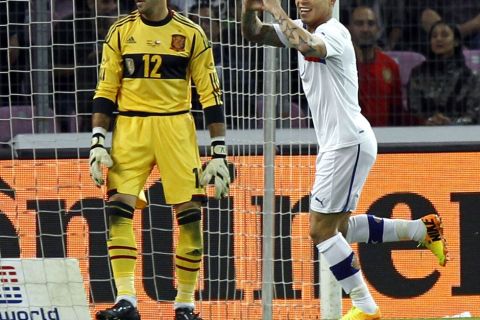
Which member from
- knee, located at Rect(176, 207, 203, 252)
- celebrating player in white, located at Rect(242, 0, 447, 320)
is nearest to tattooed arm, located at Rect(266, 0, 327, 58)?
celebrating player in white, located at Rect(242, 0, 447, 320)

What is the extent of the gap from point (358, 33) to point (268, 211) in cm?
225

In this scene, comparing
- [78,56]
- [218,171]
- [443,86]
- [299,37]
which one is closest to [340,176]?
[218,171]

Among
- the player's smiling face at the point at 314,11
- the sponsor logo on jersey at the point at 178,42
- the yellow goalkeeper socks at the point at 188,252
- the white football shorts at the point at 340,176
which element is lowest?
the yellow goalkeeper socks at the point at 188,252

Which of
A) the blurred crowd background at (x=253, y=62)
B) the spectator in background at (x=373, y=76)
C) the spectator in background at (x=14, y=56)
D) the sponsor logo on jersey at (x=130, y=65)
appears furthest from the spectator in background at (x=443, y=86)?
the sponsor logo on jersey at (x=130, y=65)

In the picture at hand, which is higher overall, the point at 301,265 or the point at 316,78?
the point at 316,78

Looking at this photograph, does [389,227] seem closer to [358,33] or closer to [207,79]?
[207,79]

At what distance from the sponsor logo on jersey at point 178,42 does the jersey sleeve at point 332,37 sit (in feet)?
3.02

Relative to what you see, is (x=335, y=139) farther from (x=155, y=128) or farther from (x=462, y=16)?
(x=462, y=16)

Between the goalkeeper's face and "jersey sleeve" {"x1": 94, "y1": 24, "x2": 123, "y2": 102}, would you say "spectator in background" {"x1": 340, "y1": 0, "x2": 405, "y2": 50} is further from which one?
"jersey sleeve" {"x1": 94, "y1": 24, "x2": 123, "y2": 102}

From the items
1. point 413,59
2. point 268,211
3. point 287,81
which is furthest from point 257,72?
point 413,59

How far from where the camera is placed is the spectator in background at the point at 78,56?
33.0ft

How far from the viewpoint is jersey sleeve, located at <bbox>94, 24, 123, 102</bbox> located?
8.23 meters

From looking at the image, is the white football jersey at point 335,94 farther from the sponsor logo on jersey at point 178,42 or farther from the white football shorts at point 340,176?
the sponsor logo on jersey at point 178,42

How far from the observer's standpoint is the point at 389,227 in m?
8.50
